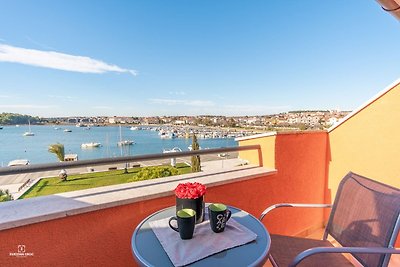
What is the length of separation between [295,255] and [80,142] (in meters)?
23.3

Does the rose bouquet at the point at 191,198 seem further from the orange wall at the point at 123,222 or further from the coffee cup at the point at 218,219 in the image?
the orange wall at the point at 123,222

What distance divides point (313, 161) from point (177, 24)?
7222 mm

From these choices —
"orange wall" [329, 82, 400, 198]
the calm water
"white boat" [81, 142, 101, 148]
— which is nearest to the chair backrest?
"orange wall" [329, 82, 400, 198]

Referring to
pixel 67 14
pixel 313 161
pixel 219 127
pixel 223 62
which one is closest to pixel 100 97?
pixel 223 62

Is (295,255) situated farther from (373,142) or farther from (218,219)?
(373,142)

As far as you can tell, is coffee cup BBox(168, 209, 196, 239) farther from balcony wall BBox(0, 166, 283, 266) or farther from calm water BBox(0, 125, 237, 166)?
calm water BBox(0, 125, 237, 166)

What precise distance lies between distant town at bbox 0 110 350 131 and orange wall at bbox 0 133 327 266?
393mm

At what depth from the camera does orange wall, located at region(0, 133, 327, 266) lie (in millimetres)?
1180

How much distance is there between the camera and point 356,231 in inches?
50.8

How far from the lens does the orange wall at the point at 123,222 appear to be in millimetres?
1180

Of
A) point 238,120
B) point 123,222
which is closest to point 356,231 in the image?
point 123,222

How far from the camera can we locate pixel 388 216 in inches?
44.1

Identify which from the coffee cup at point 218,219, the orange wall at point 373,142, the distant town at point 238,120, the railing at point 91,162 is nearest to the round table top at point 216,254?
the coffee cup at point 218,219

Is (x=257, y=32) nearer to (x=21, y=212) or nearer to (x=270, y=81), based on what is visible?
(x=270, y=81)
